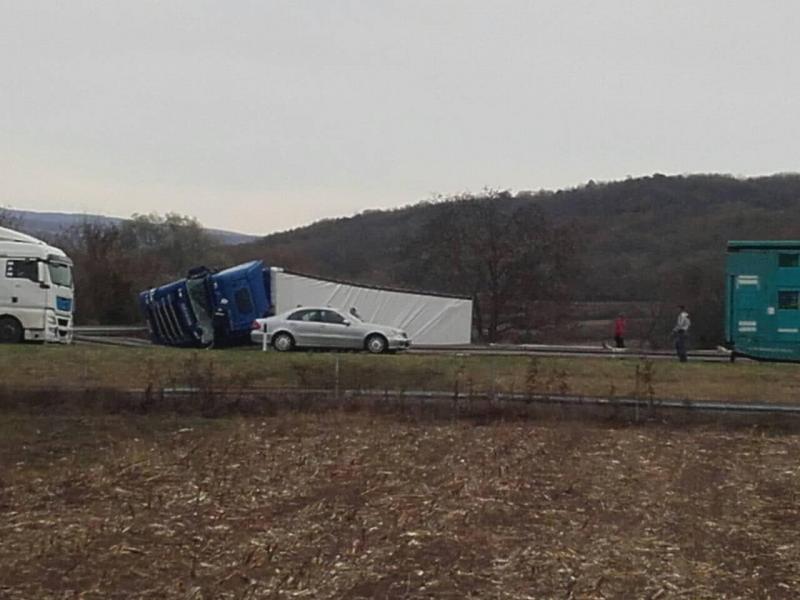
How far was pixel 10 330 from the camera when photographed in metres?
29.9

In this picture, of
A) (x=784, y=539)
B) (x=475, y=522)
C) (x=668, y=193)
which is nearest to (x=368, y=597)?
(x=475, y=522)

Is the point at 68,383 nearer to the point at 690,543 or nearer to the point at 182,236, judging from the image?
the point at 690,543

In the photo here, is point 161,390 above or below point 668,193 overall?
below

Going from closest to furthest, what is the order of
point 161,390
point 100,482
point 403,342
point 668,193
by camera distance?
point 100,482, point 161,390, point 403,342, point 668,193

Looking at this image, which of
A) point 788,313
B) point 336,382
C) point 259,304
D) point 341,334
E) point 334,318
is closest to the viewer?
point 336,382

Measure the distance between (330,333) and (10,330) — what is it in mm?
8363

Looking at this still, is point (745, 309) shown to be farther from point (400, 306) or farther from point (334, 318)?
point (400, 306)

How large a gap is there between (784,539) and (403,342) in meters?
19.8

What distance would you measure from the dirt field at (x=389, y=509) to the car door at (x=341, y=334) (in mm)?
10819

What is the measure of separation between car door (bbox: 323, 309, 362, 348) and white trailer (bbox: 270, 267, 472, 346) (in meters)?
8.82

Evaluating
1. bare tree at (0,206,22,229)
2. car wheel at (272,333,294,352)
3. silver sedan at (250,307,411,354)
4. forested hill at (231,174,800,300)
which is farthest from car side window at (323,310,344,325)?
bare tree at (0,206,22,229)

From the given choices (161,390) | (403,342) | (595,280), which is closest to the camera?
(161,390)

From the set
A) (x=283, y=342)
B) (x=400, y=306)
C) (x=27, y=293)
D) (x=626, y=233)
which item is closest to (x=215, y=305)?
(x=283, y=342)

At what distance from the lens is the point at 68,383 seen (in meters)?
20.0
